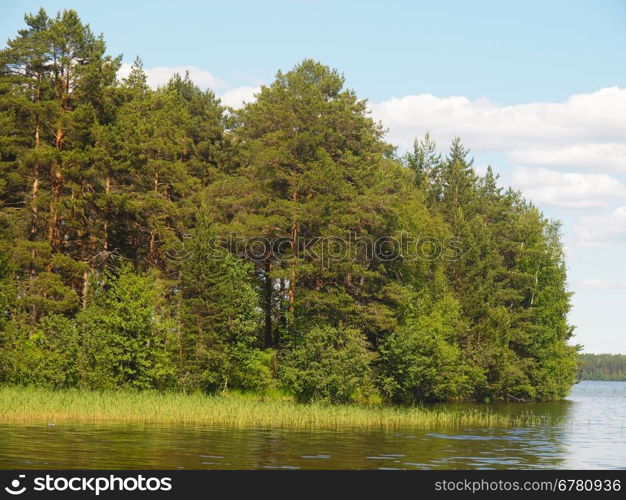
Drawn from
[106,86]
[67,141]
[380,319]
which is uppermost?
[106,86]

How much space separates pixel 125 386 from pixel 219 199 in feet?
54.8

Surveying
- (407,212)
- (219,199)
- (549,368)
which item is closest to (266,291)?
(219,199)

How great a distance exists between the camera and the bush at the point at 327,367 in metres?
57.1

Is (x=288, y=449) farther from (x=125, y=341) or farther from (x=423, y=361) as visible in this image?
(x=423, y=361)

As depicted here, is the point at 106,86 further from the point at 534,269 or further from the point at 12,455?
the point at 534,269

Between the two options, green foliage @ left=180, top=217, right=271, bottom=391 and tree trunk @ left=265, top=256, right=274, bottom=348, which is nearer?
green foliage @ left=180, top=217, right=271, bottom=391

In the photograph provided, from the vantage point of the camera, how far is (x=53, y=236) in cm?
5694

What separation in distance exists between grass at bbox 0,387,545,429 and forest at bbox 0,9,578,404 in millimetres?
5995

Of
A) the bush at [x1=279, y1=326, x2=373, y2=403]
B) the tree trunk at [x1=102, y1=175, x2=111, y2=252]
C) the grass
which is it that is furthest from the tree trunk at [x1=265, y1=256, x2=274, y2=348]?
the grass

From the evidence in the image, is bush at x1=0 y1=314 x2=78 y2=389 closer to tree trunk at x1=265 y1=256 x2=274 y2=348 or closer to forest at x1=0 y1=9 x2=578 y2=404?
forest at x1=0 y1=9 x2=578 y2=404

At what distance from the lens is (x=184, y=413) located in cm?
4138

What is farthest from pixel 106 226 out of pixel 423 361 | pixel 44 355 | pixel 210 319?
pixel 423 361

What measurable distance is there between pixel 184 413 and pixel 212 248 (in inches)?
676

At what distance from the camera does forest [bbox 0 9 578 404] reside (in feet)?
177
